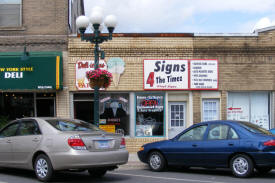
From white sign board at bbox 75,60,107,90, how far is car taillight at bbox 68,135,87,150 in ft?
24.9

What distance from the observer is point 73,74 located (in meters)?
16.5

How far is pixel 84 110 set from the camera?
16750 millimetres

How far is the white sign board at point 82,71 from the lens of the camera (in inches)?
645

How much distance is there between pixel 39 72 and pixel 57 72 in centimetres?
67

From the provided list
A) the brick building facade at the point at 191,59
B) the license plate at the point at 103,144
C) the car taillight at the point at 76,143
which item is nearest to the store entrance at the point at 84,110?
the brick building facade at the point at 191,59

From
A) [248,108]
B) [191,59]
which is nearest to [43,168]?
[191,59]

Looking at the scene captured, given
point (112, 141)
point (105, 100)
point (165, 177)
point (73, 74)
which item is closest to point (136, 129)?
point (105, 100)

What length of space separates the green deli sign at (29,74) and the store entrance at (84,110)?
3.81 ft

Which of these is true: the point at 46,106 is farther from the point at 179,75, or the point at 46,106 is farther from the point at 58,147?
the point at 58,147

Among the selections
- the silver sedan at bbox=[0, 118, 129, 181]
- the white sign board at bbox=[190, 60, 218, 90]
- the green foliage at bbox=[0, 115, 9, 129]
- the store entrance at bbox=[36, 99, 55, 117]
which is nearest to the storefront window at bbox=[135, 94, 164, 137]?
the white sign board at bbox=[190, 60, 218, 90]

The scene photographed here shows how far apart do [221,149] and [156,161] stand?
6.67 ft

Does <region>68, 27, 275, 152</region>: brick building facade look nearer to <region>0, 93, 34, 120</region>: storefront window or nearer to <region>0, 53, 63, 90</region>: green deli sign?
<region>0, 53, 63, 90</region>: green deli sign

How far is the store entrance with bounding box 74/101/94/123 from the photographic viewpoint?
16719 millimetres

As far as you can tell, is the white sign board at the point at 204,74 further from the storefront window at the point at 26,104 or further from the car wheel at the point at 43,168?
the car wheel at the point at 43,168
